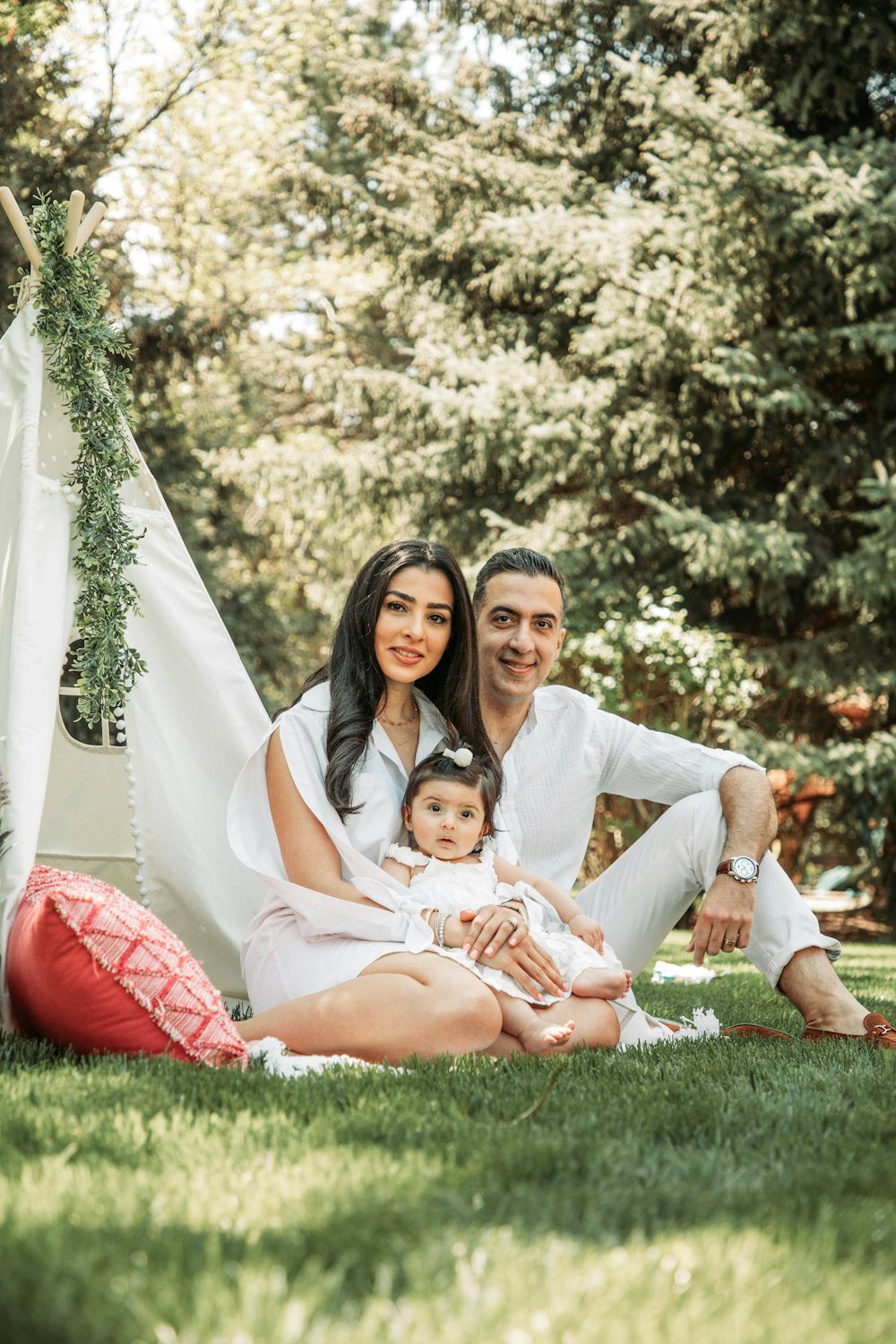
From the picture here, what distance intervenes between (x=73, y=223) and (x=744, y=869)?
8.20ft

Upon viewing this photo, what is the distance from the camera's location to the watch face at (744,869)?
10.6 feet

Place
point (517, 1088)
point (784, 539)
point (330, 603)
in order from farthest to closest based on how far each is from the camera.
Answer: point (330, 603), point (784, 539), point (517, 1088)

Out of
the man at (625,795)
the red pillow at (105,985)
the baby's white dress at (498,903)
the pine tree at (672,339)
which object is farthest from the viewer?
the pine tree at (672,339)

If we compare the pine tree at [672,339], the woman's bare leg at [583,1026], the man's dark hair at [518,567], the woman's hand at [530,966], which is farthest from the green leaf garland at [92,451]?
the pine tree at [672,339]

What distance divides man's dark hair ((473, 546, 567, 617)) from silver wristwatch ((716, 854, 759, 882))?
890mm

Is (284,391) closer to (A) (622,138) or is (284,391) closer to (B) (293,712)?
(A) (622,138)

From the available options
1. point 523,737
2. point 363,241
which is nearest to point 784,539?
point 363,241

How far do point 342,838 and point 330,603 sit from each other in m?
11.0

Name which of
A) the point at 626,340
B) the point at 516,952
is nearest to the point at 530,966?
the point at 516,952

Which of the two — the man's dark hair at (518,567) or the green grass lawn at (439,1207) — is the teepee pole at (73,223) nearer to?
the man's dark hair at (518,567)

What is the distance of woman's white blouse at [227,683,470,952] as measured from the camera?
3.01 meters

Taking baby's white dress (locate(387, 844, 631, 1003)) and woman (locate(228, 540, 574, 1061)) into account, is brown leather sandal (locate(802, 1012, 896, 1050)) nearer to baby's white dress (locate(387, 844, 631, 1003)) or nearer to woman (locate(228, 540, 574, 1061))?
baby's white dress (locate(387, 844, 631, 1003))

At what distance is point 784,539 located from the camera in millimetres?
8742

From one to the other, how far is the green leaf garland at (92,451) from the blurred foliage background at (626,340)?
4.97 m
